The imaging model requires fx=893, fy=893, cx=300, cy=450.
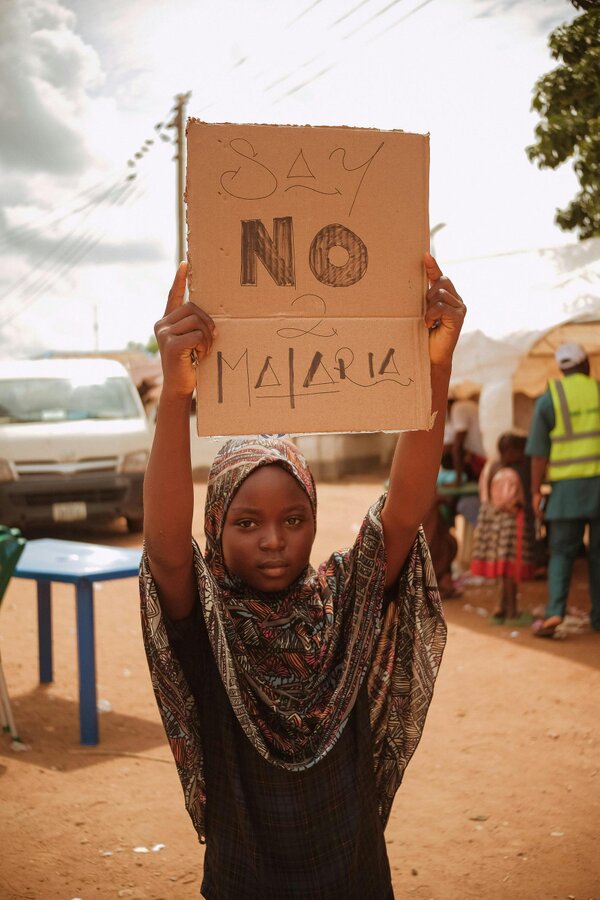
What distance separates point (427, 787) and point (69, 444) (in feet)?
24.1

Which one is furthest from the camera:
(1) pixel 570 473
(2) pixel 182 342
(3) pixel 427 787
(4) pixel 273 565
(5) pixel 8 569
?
(1) pixel 570 473

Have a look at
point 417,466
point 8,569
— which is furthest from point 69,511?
point 417,466

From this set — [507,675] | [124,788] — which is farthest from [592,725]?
[124,788]

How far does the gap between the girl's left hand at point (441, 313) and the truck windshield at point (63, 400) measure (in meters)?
9.55

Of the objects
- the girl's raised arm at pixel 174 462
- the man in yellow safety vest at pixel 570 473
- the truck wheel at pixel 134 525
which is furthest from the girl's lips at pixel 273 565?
the truck wheel at pixel 134 525

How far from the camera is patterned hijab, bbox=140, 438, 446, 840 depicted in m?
1.87

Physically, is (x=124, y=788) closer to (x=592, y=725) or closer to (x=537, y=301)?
(x=592, y=725)

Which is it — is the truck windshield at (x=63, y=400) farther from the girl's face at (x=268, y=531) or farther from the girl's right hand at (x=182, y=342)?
the girl's right hand at (x=182, y=342)

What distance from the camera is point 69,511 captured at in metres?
10.3

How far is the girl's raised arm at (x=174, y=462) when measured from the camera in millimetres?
1626

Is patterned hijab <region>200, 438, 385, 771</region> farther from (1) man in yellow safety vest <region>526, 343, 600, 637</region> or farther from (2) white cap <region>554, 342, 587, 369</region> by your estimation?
(2) white cap <region>554, 342, 587, 369</region>

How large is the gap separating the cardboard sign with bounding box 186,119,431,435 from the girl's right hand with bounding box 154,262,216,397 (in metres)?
0.03

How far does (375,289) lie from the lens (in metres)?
1.77

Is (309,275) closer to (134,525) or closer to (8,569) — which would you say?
(8,569)
